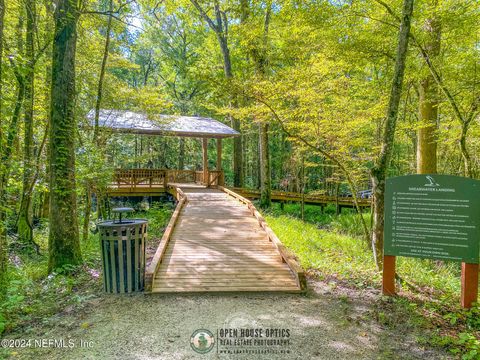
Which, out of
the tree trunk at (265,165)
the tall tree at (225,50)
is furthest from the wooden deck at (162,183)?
the tree trunk at (265,165)

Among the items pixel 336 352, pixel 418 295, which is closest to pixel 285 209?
pixel 418 295

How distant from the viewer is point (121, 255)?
415cm

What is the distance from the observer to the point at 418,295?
13.6 feet

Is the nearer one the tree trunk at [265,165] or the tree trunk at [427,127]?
the tree trunk at [427,127]

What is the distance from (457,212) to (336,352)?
7.62 feet

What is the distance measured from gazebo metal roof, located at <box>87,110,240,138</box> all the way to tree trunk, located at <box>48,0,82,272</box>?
4006 millimetres

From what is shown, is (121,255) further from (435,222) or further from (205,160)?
(205,160)

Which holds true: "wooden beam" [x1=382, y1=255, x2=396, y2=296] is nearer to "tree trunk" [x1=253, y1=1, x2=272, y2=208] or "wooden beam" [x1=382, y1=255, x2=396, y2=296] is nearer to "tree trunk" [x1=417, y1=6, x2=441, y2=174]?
"tree trunk" [x1=417, y1=6, x2=441, y2=174]

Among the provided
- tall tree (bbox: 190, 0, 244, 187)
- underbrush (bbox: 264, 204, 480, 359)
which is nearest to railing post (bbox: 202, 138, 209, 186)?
tall tree (bbox: 190, 0, 244, 187)

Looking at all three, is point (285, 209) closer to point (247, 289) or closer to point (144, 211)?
point (144, 211)

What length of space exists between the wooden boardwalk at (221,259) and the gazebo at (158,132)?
4.71 metres

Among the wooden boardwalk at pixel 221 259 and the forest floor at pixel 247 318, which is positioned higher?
the wooden boardwalk at pixel 221 259

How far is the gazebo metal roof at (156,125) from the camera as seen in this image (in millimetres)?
9844

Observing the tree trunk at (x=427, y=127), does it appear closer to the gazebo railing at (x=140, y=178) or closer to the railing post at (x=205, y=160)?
the railing post at (x=205, y=160)
